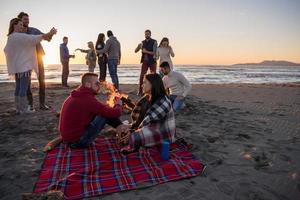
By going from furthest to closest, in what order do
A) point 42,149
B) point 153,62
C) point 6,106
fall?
point 153,62 < point 6,106 < point 42,149

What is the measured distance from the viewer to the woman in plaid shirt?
439cm

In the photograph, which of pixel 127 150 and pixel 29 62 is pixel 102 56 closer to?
pixel 29 62

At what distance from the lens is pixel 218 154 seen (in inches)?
180

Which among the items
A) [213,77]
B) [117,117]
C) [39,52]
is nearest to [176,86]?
[117,117]

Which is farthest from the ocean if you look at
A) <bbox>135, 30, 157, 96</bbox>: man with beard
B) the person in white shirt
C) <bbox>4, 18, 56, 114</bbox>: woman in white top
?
<bbox>135, 30, 157, 96</bbox>: man with beard

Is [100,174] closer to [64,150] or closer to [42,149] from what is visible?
[64,150]

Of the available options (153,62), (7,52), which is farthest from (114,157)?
(153,62)

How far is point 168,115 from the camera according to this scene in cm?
456

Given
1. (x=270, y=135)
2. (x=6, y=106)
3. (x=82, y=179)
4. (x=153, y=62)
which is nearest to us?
(x=82, y=179)

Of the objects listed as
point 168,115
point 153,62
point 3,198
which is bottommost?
point 3,198

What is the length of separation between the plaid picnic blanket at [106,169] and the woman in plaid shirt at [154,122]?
0.69 feet

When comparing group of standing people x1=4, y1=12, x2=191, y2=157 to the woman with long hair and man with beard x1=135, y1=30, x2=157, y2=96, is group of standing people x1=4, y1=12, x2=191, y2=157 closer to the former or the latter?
man with beard x1=135, y1=30, x2=157, y2=96

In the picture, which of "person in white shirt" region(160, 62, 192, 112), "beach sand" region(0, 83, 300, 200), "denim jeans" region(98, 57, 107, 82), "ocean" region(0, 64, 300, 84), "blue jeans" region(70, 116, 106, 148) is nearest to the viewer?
"beach sand" region(0, 83, 300, 200)

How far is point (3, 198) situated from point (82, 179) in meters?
0.90
